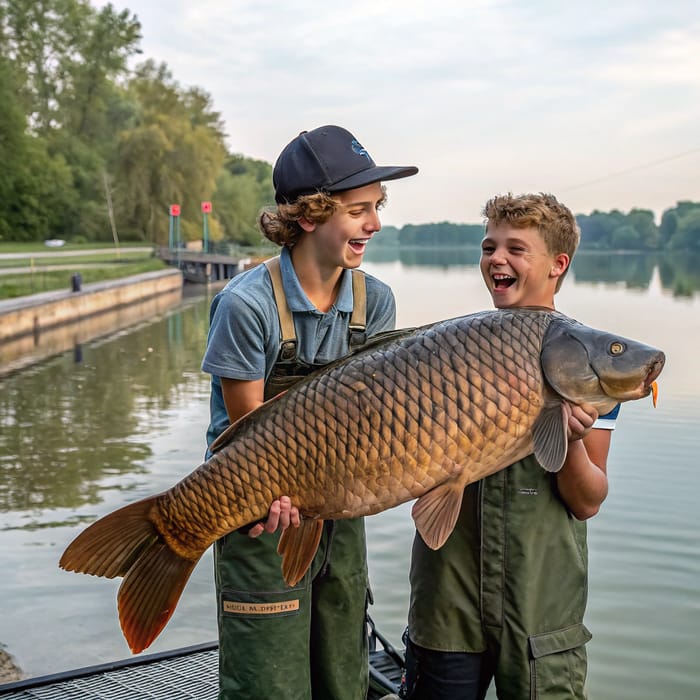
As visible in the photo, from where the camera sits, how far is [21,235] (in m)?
43.9

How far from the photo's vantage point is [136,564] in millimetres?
2004

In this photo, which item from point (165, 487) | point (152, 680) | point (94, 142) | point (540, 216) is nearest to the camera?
point (540, 216)

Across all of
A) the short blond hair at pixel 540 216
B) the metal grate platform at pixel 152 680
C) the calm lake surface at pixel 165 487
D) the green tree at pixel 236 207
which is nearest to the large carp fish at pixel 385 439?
the short blond hair at pixel 540 216

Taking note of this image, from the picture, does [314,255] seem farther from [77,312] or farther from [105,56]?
[105,56]

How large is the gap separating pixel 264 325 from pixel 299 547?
19.8 inches

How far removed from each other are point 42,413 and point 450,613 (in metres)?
8.37

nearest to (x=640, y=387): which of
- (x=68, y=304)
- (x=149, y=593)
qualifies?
(x=149, y=593)

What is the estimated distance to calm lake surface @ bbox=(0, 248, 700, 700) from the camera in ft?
14.4

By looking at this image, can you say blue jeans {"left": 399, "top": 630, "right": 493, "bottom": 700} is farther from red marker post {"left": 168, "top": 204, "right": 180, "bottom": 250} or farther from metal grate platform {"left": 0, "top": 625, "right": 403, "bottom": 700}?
red marker post {"left": 168, "top": 204, "right": 180, "bottom": 250}

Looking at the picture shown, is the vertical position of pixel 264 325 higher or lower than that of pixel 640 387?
higher

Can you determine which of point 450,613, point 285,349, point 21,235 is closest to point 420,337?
point 285,349

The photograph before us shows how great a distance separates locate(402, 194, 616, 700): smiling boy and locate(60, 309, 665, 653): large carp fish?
0.20 meters

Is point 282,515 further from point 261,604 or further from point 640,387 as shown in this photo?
point 640,387

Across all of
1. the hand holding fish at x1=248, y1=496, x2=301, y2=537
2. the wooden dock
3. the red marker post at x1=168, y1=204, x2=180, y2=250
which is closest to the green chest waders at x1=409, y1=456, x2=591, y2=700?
the hand holding fish at x1=248, y1=496, x2=301, y2=537
